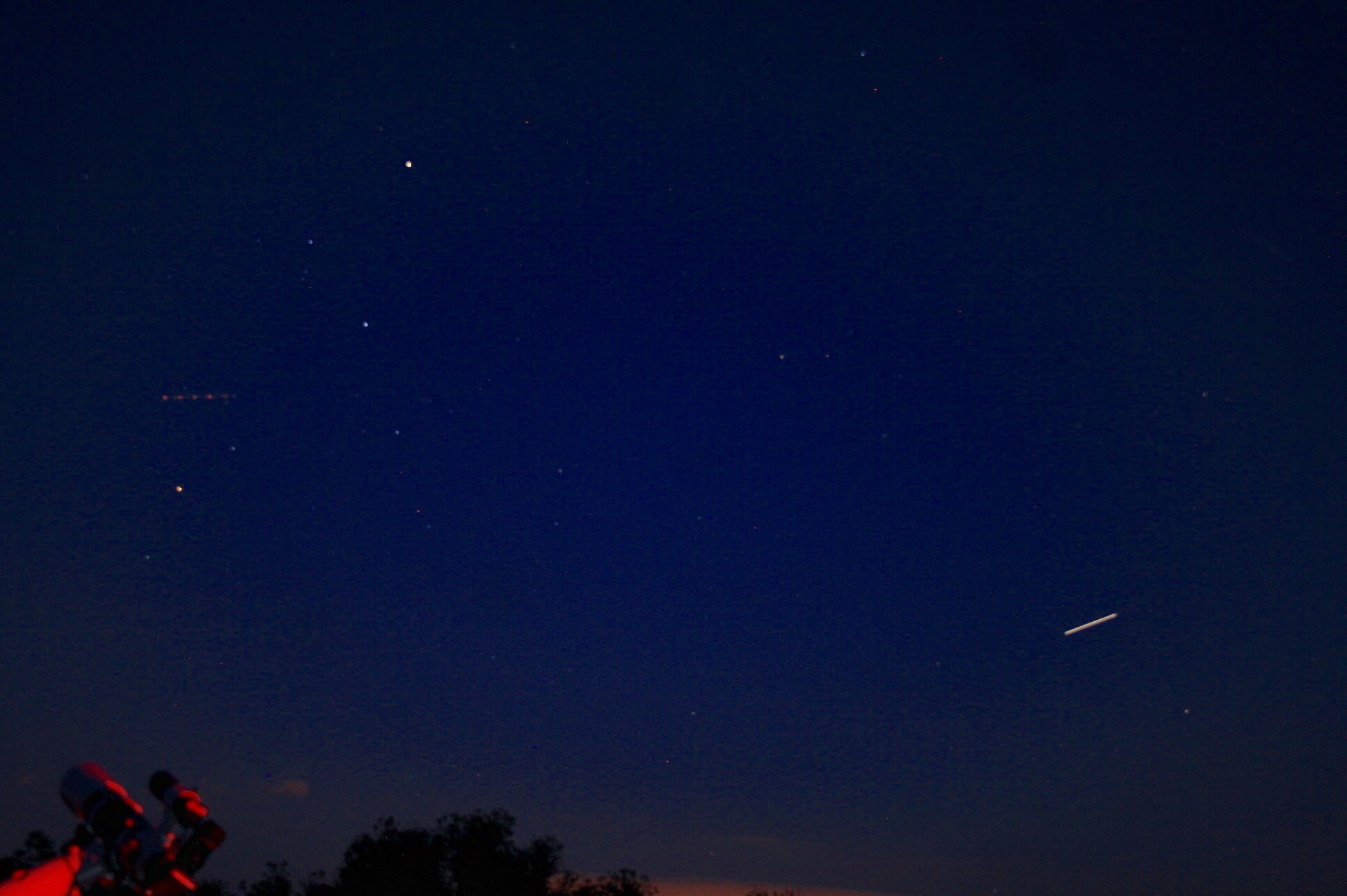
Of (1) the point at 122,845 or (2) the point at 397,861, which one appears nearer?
(1) the point at 122,845

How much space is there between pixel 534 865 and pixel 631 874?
3.68 m

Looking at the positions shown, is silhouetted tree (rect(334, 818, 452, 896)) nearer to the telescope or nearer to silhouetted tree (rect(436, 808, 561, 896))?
silhouetted tree (rect(436, 808, 561, 896))

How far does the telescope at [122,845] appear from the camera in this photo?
Result: 4832 mm

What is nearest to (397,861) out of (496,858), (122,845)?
(496,858)

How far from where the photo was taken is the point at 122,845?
193 inches

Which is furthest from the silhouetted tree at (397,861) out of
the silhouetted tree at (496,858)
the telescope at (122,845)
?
the telescope at (122,845)

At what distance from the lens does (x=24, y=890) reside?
4.74m

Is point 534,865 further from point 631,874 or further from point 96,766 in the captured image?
point 96,766

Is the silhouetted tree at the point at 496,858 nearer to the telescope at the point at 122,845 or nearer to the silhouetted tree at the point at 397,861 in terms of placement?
the silhouetted tree at the point at 397,861

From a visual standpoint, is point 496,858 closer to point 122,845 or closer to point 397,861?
point 397,861

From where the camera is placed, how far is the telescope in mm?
4832

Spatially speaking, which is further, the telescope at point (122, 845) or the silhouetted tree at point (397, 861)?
the silhouetted tree at point (397, 861)

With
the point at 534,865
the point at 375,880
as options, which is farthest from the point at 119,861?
the point at 534,865

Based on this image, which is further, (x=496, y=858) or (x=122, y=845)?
(x=496, y=858)
